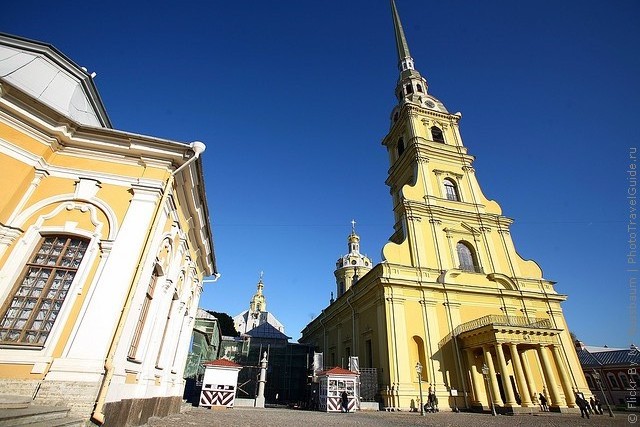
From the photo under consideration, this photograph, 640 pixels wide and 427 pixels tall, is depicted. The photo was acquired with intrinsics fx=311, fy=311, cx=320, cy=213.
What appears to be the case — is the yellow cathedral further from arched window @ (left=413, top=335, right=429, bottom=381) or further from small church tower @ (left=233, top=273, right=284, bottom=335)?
small church tower @ (left=233, top=273, right=284, bottom=335)

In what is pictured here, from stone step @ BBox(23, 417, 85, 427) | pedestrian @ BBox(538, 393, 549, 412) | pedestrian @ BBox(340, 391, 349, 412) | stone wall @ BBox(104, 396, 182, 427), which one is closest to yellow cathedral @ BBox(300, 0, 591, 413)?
pedestrian @ BBox(538, 393, 549, 412)

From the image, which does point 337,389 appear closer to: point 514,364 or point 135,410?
point 514,364

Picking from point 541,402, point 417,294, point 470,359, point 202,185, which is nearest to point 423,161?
point 417,294

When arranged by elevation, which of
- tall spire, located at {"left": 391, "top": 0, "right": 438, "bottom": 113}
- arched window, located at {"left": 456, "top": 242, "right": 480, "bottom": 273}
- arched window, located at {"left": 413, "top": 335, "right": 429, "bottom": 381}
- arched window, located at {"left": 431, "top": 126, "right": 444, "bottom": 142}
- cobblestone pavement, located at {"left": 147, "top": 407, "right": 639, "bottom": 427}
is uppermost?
tall spire, located at {"left": 391, "top": 0, "right": 438, "bottom": 113}

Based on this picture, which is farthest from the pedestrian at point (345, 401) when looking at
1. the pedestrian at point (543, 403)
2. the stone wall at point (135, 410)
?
the pedestrian at point (543, 403)

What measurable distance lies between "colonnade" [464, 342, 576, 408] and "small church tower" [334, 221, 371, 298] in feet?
95.0

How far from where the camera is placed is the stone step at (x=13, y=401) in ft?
14.6

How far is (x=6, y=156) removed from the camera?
6551mm

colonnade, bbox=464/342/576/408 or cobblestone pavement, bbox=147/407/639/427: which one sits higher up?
colonnade, bbox=464/342/576/408

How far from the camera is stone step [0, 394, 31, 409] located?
4.44 metres

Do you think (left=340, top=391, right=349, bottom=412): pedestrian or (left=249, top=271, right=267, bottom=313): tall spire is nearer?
(left=340, top=391, right=349, bottom=412): pedestrian

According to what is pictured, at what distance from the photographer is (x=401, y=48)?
37.7m

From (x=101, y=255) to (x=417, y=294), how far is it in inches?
702

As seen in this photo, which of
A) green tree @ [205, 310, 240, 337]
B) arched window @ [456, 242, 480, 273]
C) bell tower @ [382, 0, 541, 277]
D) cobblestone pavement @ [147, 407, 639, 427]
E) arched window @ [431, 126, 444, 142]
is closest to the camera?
cobblestone pavement @ [147, 407, 639, 427]
